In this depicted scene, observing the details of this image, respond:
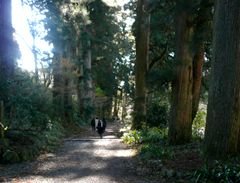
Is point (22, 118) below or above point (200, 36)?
below

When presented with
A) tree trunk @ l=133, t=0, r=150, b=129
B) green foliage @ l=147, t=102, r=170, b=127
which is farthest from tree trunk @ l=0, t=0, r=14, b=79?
green foliage @ l=147, t=102, r=170, b=127

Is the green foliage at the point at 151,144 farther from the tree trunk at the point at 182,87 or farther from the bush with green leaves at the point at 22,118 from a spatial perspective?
the bush with green leaves at the point at 22,118

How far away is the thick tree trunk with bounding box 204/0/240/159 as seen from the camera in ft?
19.0

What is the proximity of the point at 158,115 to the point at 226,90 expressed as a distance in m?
9.36

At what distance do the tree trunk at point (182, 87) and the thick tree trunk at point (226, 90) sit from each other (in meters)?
2.87

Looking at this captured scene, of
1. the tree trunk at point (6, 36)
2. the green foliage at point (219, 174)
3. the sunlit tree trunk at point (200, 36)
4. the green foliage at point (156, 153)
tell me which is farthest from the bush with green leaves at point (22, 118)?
the sunlit tree trunk at point (200, 36)

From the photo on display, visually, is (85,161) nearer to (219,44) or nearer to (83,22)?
(219,44)

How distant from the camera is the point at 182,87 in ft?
29.5

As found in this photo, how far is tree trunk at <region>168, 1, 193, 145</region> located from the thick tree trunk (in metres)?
2.87

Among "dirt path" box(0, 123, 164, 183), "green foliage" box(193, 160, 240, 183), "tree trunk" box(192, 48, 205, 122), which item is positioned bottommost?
"dirt path" box(0, 123, 164, 183)

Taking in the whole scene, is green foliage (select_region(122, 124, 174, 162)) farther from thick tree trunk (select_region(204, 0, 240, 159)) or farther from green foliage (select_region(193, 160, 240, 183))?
green foliage (select_region(193, 160, 240, 183))

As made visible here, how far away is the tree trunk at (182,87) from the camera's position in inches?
353

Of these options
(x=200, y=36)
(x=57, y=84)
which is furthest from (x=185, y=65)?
(x=57, y=84)

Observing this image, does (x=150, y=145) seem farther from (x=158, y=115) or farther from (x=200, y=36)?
(x=158, y=115)
